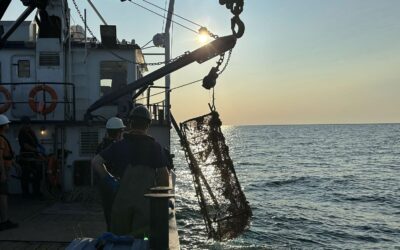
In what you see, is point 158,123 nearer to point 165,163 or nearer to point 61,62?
point 61,62

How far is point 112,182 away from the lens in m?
4.74

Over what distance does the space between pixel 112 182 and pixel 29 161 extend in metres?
7.32

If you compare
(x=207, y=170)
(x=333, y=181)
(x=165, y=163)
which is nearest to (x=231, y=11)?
(x=207, y=170)

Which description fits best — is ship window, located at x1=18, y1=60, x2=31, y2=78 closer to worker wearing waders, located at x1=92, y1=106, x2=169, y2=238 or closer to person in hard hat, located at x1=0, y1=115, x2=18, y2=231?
person in hard hat, located at x1=0, y1=115, x2=18, y2=231

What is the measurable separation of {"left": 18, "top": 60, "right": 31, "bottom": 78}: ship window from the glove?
10.1m

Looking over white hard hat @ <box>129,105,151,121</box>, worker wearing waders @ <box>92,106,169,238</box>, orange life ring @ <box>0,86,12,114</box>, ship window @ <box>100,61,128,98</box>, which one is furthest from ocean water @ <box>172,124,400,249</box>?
white hard hat @ <box>129,105,151,121</box>

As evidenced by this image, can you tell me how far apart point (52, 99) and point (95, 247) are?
9.72 meters

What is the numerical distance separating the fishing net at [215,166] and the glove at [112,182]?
17.3 ft

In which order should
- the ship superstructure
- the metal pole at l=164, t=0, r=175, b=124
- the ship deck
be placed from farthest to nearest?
the metal pole at l=164, t=0, r=175, b=124, the ship superstructure, the ship deck

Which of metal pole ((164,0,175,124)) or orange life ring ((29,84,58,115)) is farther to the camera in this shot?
metal pole ((164,0,175,124))

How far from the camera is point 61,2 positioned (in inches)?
559

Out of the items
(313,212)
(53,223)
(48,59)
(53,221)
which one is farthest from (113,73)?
(313,212)

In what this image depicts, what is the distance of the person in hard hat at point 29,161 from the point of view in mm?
11172

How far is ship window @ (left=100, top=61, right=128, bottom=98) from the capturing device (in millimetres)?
13945
